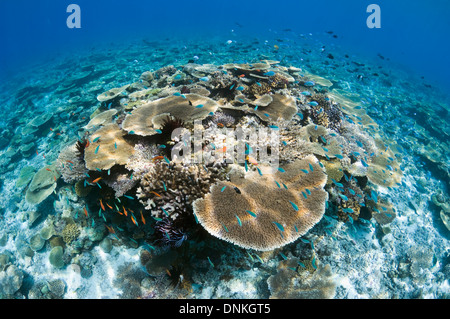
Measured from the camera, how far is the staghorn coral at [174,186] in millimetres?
3635

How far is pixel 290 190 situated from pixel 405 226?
566cm

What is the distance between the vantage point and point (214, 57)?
19953mm

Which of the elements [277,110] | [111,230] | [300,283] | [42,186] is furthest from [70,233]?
[277,110]

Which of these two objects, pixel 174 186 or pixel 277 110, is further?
pixel 277 110

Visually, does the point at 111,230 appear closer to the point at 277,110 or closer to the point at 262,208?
the point at 262,208

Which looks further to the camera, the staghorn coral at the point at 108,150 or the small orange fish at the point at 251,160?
the staghorn coral at the point at 108,150

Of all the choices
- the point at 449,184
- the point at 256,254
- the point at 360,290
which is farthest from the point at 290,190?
the point at 449,184

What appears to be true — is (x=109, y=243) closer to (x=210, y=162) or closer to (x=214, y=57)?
(x=210, y=162)

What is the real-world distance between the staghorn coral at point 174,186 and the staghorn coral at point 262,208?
0.75ft

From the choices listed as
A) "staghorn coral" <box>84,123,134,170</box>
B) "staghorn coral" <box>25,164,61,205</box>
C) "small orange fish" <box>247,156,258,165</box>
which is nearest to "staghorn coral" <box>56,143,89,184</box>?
"staghorn coral" <box>84,123,134,170</box>

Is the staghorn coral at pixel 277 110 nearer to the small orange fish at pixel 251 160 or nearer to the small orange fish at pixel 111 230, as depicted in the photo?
the small orange fish at pixel 251 160

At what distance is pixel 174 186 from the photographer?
3.77 metres

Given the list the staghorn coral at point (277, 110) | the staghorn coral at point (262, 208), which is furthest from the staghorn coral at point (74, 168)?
the staghorn coral at point (277, 110)

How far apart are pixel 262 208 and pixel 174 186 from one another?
163cm
